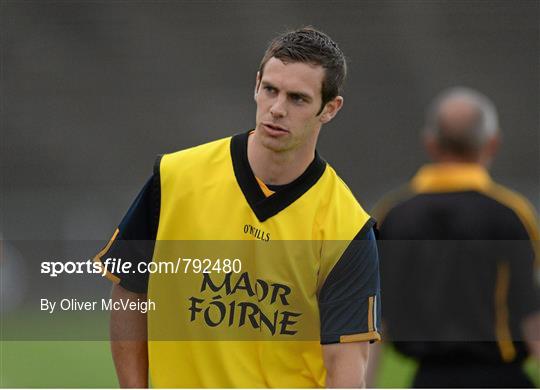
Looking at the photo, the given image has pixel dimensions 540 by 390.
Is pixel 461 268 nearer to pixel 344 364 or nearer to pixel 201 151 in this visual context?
pixel 344 364

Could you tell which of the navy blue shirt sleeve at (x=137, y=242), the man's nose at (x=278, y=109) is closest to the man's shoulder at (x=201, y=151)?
the navy blue shirt sleeve at (x=137, y=242)

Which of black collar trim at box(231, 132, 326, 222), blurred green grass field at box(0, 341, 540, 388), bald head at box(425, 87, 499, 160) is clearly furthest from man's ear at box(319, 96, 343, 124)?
blurred green grass field at box(0, 341, 540, 388)

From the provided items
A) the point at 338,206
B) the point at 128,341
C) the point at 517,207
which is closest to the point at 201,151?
the point at 338,206

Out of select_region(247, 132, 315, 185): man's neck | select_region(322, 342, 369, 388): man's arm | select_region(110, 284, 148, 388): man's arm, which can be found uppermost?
select_region(247, 132, 315, 185): man's neck

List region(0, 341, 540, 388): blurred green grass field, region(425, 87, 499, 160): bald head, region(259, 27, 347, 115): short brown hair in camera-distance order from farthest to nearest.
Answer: region(0, 341, 540, 388): blurred green grass field, region(425, 87, 499, 160): bald head, region(259, 27, 347, 115): short brown hair

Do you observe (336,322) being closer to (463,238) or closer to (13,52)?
(463,238)

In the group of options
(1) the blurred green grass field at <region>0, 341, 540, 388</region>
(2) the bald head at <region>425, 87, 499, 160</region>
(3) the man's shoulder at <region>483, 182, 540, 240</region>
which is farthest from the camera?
(1) the blurred green grass field at <region>0, 341, 540, 388</region>

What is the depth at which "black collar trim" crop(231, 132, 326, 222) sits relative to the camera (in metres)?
3.83

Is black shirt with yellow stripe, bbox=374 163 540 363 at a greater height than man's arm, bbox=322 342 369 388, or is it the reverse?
black shirt with yellow stripe, bbox=374 163 540 363

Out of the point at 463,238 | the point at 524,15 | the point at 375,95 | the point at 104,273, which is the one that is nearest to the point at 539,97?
the point at 375,95

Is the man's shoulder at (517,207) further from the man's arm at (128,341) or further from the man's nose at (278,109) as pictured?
the man's arm at (128,341)

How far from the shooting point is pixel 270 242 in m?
3.78

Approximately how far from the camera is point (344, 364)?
3.63m

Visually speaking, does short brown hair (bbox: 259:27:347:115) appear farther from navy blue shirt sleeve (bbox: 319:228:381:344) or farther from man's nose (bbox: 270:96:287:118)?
navy blue shirt sleeve (bbox: 319:228:381:344)
